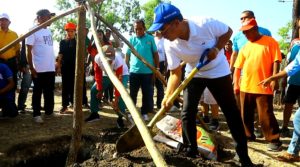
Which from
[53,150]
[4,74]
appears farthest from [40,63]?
[53,150]

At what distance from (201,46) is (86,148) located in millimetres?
2246

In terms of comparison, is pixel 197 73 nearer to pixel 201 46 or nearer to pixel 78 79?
pixel 201 46

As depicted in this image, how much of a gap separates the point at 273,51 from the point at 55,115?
3994 mm

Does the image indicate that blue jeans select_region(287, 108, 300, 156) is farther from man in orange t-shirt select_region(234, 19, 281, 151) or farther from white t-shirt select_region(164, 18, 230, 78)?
white t-shirt select_region(164, 18, 230, 78)

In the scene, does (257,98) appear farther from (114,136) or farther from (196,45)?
(114,136)

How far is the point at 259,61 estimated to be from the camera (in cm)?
461

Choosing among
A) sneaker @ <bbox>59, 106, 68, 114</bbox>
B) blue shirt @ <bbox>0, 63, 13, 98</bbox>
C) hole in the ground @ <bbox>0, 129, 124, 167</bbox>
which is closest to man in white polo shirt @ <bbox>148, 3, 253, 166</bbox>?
hole in the ground @ <bbox>0, 129, 124, 167</bbox>

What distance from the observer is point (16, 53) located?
21.0ft

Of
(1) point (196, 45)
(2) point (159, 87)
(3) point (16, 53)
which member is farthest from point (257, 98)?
(3) point (16, 53)

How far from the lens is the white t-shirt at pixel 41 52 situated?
578cm

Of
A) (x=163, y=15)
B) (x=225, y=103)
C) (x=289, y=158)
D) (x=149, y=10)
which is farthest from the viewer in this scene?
(x=149, y=10)

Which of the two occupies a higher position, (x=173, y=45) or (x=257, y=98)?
(x=173, y=45)

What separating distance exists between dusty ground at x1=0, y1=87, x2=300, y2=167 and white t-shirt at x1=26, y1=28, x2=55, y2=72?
93cm

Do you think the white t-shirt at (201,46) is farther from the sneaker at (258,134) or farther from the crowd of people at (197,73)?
the sneaker at (258,134)
